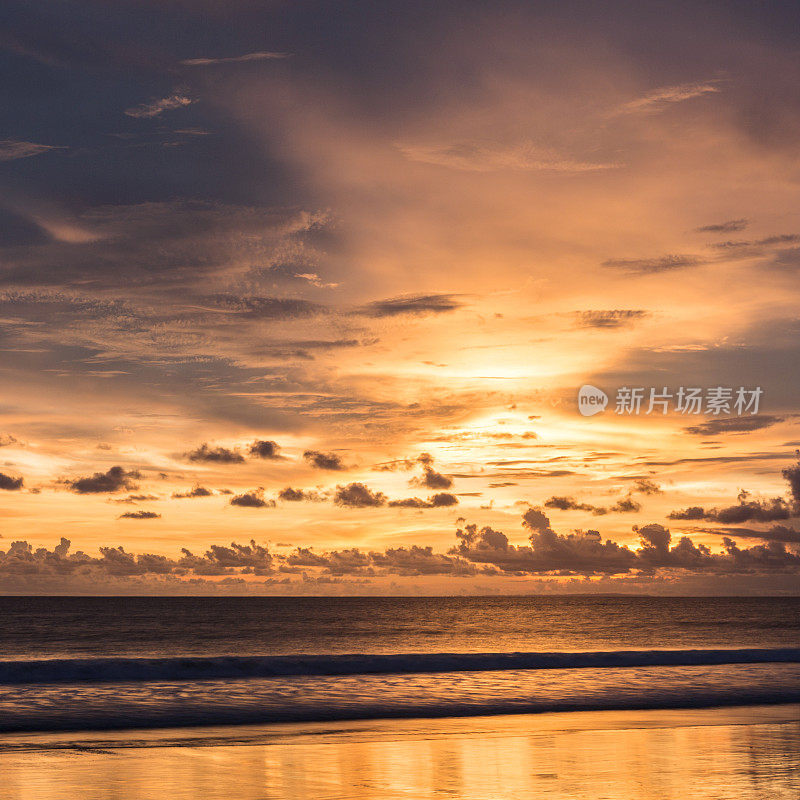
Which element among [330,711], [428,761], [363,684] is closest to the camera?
[428,761]

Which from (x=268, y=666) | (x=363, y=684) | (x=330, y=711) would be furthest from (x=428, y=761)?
(x=268, y=666)

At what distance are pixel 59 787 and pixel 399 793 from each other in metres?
5.00

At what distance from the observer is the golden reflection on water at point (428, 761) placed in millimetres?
12961

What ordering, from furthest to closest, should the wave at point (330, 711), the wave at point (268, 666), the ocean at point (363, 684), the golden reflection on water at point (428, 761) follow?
the wave at point (268, 666) < the ocean at point (363, 684) < the wave at point (330, 711) < the golden reflection on water at point (428, 761)

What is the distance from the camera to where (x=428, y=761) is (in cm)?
1567

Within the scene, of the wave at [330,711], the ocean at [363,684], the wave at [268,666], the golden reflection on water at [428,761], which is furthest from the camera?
the wave at [268,666]

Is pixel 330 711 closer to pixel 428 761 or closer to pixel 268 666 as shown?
pixel 428 761

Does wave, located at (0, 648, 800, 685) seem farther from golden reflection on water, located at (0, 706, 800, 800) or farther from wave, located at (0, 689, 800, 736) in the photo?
golden reflection on water, located at (0, 706, 800, 800)

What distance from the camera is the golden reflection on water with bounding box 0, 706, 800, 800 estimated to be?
42.5ft

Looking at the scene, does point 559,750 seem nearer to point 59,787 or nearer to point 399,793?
point 399,793

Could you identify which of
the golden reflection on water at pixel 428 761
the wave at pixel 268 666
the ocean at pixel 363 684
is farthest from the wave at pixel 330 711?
the wave at pixel 268 666

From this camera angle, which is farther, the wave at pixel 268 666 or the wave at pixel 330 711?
the wave at pixel 268 666

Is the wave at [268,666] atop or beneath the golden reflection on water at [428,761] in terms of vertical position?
beneath

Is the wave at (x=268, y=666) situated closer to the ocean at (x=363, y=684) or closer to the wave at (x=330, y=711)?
the ocean at (x=363, y=684)
